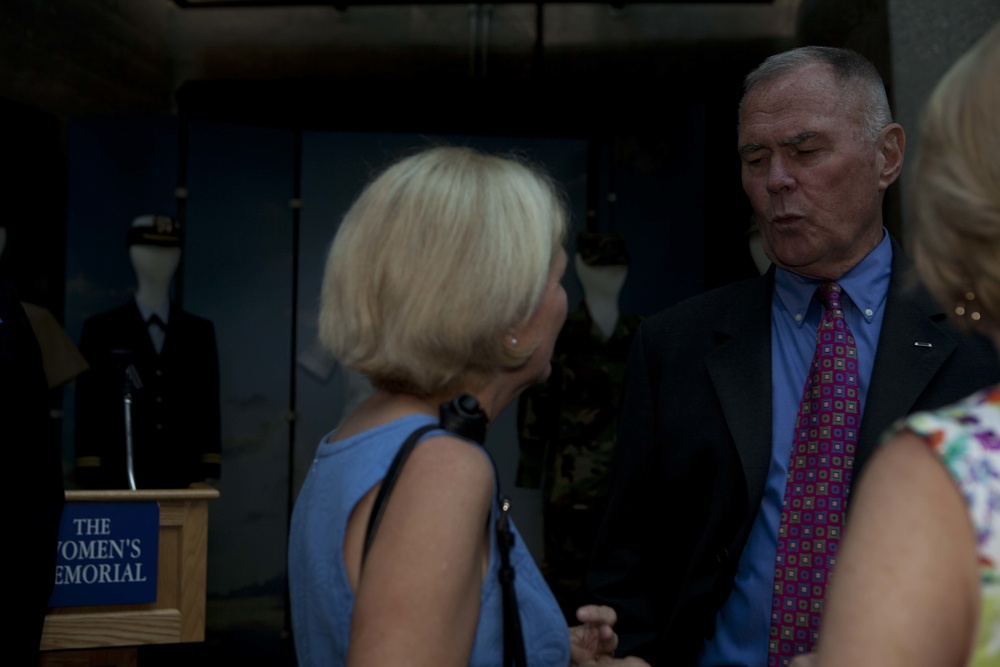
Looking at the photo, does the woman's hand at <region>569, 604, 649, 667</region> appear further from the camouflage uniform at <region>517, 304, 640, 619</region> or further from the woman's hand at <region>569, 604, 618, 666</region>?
the camouflage uniform at <region>517, 304, 640, 619</region>

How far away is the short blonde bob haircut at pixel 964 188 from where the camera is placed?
861mm

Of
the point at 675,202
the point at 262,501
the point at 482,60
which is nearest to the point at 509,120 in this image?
the point at 482,60

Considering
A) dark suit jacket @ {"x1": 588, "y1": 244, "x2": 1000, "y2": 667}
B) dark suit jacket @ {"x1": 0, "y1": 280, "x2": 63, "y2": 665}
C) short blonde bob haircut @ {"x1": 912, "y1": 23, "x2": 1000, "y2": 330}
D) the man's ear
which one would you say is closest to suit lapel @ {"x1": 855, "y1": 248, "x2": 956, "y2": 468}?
dark suit jacket @ {"x1": 588, "y1": 244, "x2": 1000, "y2": 667}

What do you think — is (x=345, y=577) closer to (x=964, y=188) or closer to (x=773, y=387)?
(x=964, y=188)

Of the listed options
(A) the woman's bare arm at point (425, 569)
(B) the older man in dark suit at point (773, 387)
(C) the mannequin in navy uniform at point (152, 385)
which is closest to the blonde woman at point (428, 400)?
(A) the woman's bare arm at point (425, 569)

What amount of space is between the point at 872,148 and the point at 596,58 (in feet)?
13.0

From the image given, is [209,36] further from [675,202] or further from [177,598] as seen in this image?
[177,598]

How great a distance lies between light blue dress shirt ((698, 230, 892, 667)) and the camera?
184 centimetres

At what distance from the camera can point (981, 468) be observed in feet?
2.65

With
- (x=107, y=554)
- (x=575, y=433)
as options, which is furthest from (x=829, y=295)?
(x=575, y=433)

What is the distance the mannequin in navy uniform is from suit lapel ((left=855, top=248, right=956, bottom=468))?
12.6ft

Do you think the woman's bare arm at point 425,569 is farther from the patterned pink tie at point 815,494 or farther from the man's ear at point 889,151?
the man's ear at point 889,151

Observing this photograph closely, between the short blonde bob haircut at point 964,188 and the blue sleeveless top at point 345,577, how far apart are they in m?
0.56

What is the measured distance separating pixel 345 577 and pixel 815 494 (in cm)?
93
